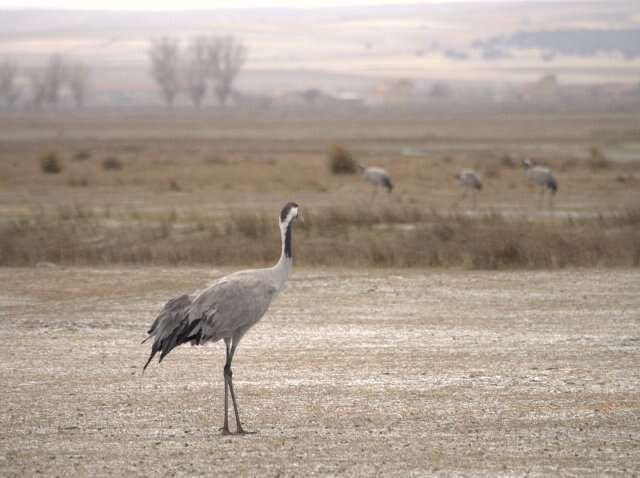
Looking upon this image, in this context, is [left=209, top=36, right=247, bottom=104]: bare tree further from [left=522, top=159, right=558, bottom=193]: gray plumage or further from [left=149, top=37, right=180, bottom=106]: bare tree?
[left=522, top=159, right=558, bottom=193]: gray plumage

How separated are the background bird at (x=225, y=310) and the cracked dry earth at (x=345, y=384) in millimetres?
763

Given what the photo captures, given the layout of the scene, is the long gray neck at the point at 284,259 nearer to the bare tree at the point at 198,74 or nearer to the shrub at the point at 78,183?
the shrub at the point at 78,183

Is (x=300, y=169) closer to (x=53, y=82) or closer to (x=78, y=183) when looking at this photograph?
(x=78, y=183)

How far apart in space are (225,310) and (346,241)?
47.8 feet

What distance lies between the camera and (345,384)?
11.3 meters

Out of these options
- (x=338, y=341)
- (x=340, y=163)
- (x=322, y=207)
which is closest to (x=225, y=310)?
(x=338, y=341)

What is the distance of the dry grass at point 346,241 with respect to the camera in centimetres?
2098

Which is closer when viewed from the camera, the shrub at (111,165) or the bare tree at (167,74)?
the shrub at (111,165)

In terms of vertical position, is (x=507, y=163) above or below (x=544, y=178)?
below

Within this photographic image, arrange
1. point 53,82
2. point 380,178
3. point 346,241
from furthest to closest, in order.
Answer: point 53,82, point 380,178, point 346,241

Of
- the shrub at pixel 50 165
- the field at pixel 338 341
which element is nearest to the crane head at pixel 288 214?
the field at pixel 338 341

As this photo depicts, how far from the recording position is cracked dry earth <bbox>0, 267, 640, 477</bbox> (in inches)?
346

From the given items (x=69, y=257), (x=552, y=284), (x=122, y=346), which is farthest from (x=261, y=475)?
(x=69, y=257)

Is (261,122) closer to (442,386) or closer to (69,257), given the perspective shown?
(69,257)
